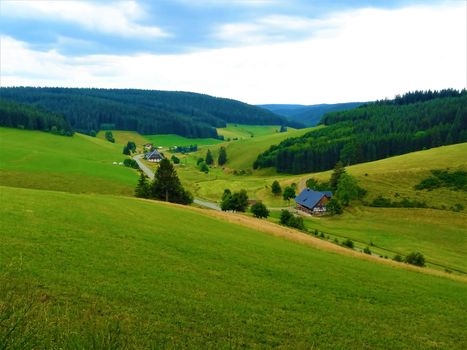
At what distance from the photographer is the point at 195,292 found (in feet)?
64.1

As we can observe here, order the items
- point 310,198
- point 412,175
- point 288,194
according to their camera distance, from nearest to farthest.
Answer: point 310,198, point 412,175, point 288,194

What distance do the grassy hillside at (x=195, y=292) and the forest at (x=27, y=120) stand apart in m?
168

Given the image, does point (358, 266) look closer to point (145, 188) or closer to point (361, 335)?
point (361, 335)

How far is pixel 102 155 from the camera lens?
552 ft

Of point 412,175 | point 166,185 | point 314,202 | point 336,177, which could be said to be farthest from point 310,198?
point 166,185

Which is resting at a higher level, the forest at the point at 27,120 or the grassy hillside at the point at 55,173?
the forest at the point at 27,120

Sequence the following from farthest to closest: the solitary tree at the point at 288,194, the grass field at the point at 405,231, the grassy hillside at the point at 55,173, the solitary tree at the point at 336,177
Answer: the solitary tree at the point at 336,177
the solitary tree at the point at 288,194
the grassy hillside at the point at 55,173
the grass field at the point at 405,231

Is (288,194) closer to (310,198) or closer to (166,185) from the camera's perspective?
(310,198)

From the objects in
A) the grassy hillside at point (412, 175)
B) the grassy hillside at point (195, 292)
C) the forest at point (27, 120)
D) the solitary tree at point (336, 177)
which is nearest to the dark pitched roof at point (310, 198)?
the solitary tree at point (336, 177)

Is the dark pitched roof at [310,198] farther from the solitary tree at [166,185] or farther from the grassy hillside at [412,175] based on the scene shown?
the solitary tree at [166,185]

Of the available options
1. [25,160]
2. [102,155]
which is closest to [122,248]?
[25,160]

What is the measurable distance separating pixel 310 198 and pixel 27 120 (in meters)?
146

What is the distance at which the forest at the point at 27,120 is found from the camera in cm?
17381

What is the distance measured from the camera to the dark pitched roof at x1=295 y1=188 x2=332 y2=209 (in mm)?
103188
